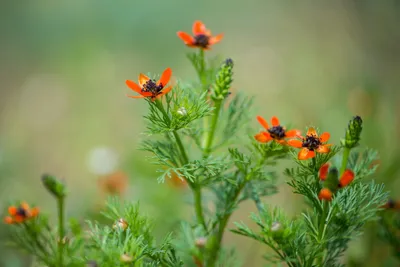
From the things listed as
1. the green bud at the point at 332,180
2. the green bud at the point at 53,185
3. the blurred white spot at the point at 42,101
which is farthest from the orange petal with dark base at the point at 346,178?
the blurred white spot at the point at 42,101

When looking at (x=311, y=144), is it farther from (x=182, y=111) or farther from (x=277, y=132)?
(x=182, y=111)

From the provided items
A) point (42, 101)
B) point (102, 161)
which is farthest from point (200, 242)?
point (42, 101)

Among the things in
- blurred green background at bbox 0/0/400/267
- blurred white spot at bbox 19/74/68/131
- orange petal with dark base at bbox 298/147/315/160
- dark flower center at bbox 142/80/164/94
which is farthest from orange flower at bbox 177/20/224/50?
blurred white spot at bbox 19/74/68/131

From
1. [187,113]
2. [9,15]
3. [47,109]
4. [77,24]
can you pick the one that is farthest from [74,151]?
[187,113]

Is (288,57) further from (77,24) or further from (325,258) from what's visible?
(325,258)

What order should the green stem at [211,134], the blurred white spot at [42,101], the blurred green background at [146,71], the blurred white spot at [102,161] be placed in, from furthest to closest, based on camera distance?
1. the blurred white spot at [42,101]
2. the blurred white spot at [102,161]
3. the blurred green background at [146,71]
4. the green stem at [211,134]

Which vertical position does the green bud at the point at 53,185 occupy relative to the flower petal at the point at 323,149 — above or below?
below

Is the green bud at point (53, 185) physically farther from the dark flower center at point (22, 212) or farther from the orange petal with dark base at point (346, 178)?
the orange petal with dark base at point (346, 178)
